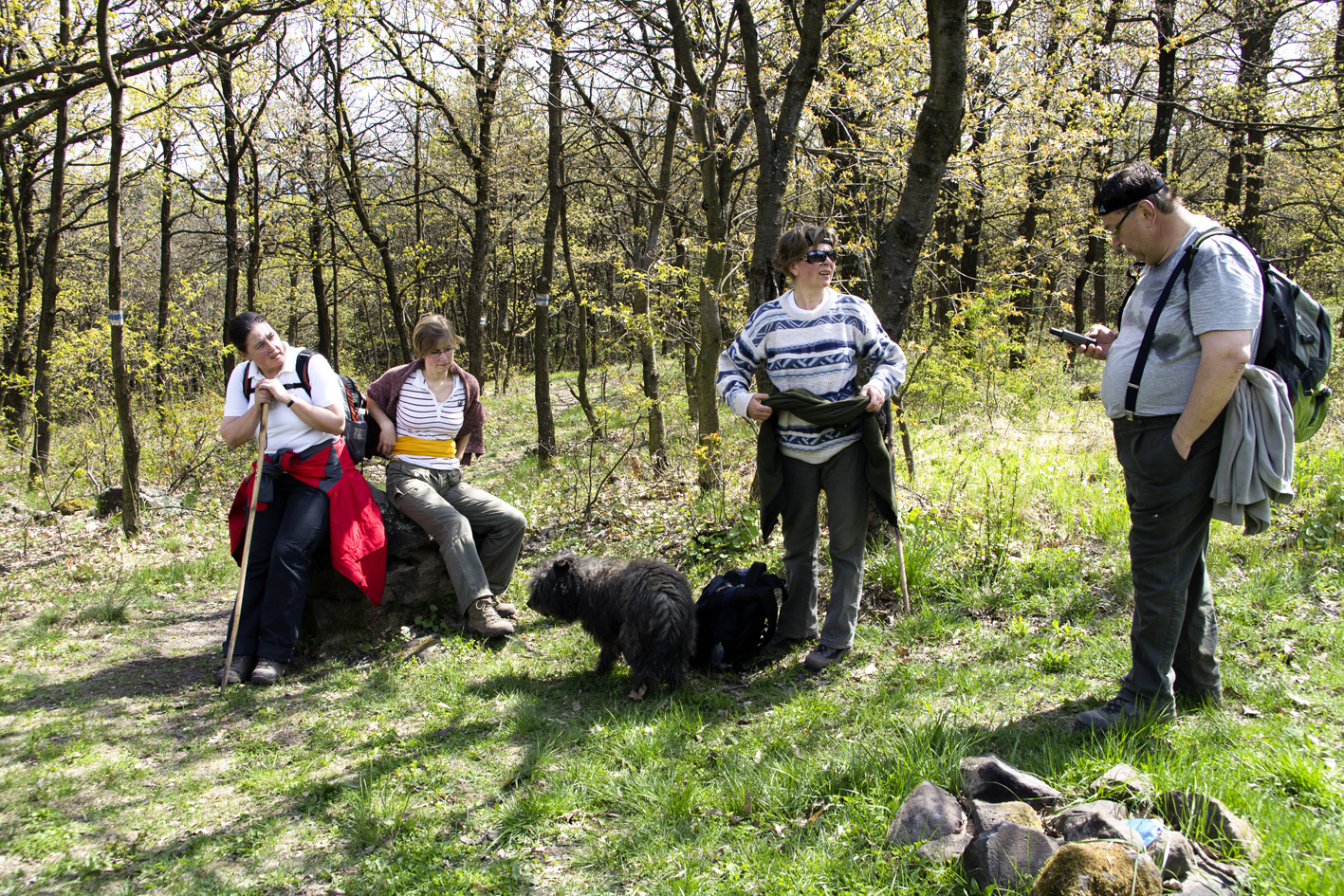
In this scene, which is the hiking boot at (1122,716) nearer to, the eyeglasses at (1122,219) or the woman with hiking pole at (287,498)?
the eyeglasses at (1122,219)

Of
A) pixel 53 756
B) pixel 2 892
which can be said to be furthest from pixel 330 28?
pixel 2 892

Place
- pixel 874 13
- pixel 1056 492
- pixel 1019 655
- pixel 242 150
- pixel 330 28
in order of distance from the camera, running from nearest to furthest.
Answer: pixel 1019 655 → pixel 1056 492 → pixel 874 13 → pixel 330 28 → pixel 242 150

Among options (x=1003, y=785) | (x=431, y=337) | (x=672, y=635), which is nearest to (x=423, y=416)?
(x=431, y=337)

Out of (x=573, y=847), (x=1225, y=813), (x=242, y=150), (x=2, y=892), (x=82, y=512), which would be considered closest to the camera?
Answer: (x=1225, y=813)

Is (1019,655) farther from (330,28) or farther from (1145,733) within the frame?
(330,28)

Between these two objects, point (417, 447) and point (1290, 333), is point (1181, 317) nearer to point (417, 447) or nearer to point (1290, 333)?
point (1290, 333)

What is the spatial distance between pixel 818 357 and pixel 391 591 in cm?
303

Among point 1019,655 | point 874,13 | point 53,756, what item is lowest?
point 53,756

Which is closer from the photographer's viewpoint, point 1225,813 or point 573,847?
point 1225,813

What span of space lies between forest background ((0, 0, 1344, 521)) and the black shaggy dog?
95.2 inches

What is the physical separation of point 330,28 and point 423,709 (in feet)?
35.0

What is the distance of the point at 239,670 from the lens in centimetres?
427

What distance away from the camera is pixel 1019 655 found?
3.81 metres

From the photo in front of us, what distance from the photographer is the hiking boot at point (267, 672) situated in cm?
416
